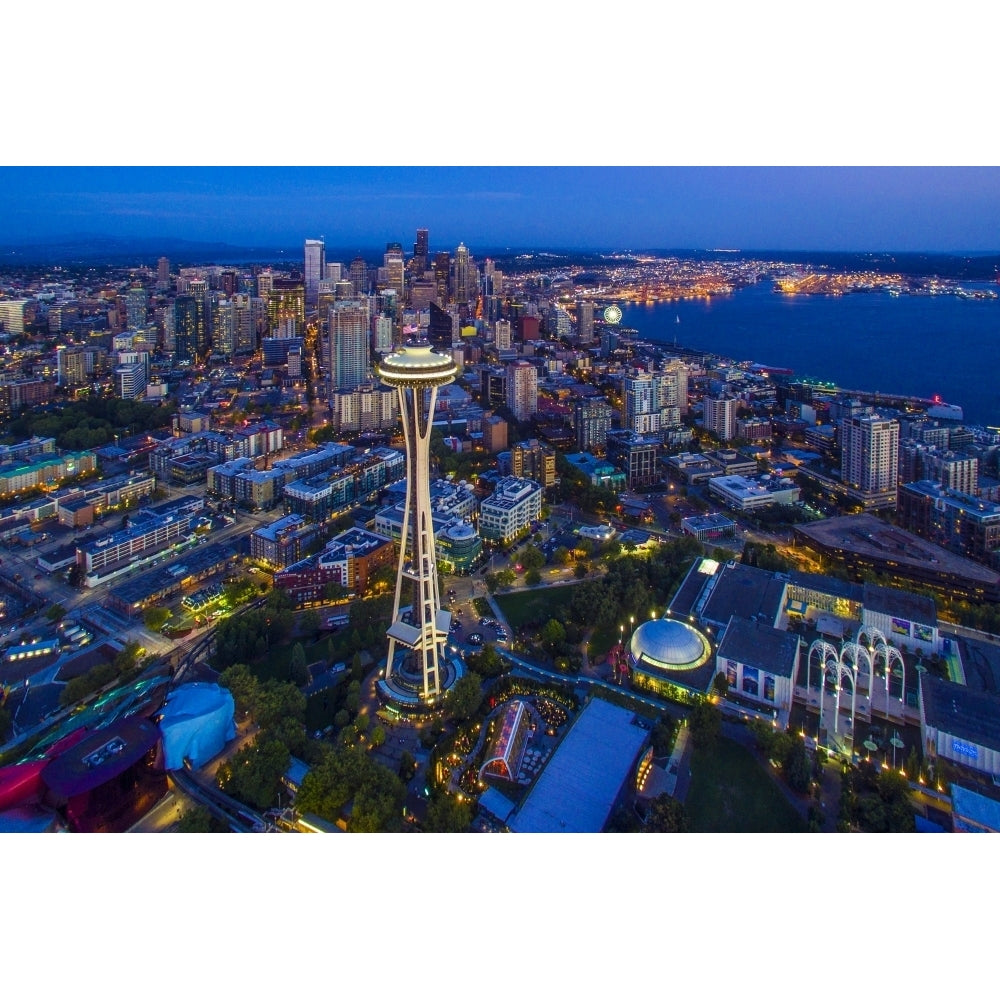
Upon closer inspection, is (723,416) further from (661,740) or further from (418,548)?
(661,740)

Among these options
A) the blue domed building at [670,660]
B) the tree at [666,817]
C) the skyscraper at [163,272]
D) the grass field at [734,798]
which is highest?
the skyscraper at [163,272]

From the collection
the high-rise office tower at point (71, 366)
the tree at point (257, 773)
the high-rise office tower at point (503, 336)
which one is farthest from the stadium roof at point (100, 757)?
the high-rise office tower at point (503, 336)

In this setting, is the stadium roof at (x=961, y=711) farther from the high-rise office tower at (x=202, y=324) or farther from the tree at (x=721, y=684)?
the high-rise office tower at (x=202, y=324)

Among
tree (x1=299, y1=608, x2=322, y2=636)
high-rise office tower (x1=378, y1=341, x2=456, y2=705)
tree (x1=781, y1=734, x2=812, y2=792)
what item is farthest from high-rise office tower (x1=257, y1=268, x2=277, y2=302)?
tree (x1=781, y1=734, x2=812, y2=792)

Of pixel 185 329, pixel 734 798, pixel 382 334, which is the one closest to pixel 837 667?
pixel 734 798

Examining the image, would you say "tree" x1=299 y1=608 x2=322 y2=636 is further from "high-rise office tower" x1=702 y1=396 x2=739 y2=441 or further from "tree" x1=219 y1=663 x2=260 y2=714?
"high-rise office tower" x1=702 y1=396 x2=739 y2=441

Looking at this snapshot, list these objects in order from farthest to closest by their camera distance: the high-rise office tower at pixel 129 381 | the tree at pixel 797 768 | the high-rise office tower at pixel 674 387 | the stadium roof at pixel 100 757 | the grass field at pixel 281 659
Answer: the high-rise office tower at pixel 129 381, the high-rise office tower at pixel 674 387, the grass field at pixel 281 659, the tree at pixel 797 768, the stadium roof at pixel 100 757
